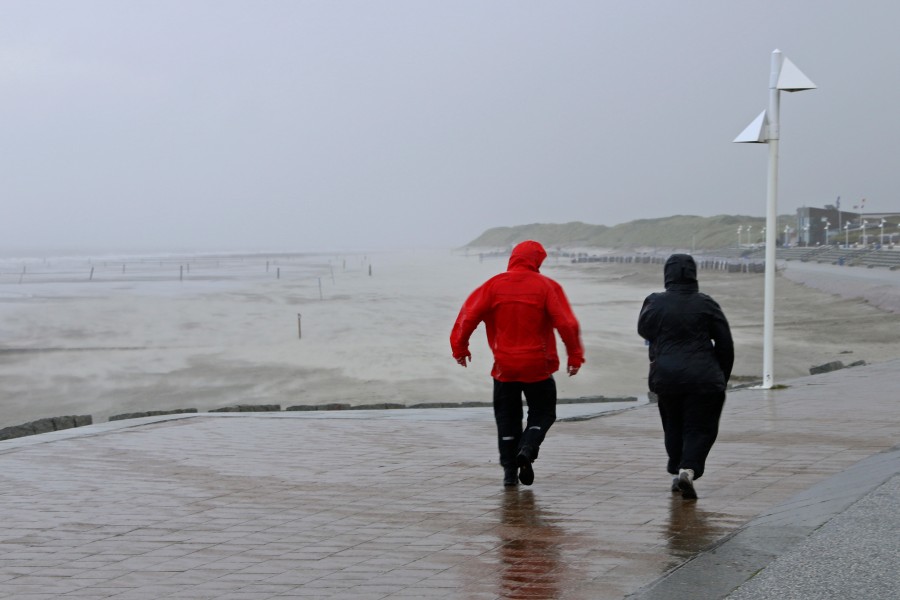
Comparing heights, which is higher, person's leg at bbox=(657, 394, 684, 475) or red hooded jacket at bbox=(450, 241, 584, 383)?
red hooded jacket at bbox=(450, 241, 584, 383)

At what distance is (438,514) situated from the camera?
6055 mm

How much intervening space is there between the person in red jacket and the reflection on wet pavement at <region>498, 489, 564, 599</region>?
431 mm

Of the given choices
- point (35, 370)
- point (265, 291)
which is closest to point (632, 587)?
point (35, 370)

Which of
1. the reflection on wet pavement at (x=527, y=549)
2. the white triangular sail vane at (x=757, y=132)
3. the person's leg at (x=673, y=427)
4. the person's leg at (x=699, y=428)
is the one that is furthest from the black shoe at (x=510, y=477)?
the white triangular sail vane at (x=757, y=132)

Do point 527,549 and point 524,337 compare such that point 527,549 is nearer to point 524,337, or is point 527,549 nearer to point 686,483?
point 686,483

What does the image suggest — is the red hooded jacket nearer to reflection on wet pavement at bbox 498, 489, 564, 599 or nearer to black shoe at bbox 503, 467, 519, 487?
black shoe at bbox 503, 467, 519, 487

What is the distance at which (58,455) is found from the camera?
8.23 metres

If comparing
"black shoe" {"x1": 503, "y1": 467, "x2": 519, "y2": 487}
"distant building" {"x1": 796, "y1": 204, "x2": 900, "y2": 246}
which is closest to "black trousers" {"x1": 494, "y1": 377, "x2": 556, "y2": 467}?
"black shoe" {"x1": 503, "y1": 467, "x2": 519, "y2": 487}

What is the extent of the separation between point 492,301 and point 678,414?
1.39 metres

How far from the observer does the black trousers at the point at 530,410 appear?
657 cm

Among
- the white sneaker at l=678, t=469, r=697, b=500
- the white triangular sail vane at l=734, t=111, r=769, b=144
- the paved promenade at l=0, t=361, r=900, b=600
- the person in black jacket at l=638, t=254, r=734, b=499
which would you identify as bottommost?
the paved promenade at l=0, t=361, r=900, b=600

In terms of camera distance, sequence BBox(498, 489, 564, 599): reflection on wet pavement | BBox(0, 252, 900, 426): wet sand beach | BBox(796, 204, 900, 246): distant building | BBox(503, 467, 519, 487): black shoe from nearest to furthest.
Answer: BBox(498, 489, 564, 599): reflection on wet pavement → BBox(503, 467, 519, 487): black shoe → BBox(0, 252, 900, 426): wet sand beach → BBox(796, 204, 900, 246): distant building

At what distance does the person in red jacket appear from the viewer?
21.2ft

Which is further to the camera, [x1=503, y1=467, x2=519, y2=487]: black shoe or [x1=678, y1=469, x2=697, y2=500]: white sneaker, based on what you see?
[x1=503, y1=467, x2=519, y2=487]: black shoe
